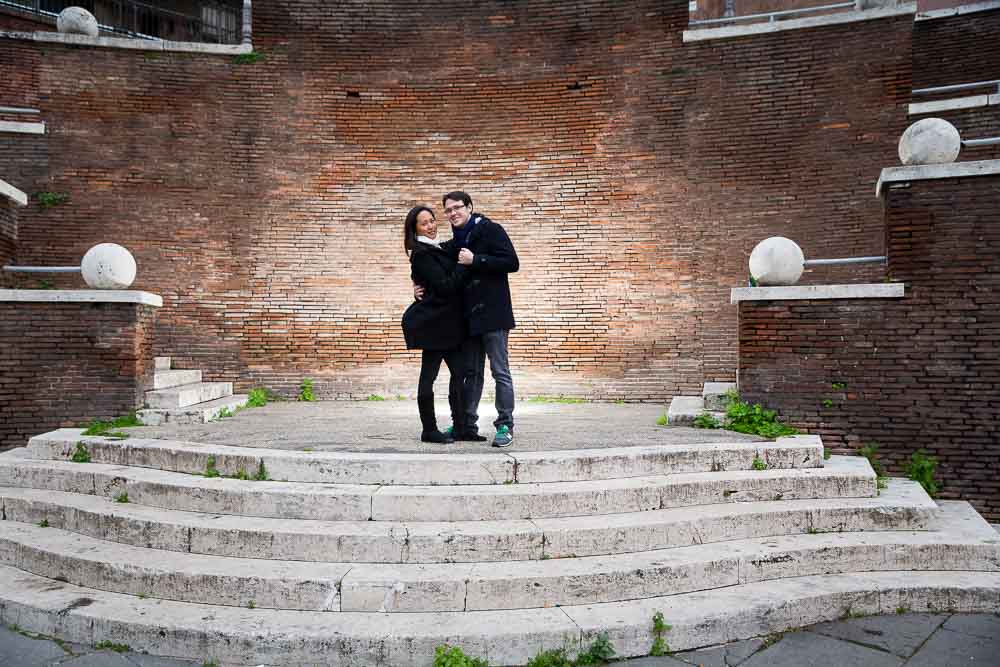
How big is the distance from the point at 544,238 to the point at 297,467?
21.4 ft

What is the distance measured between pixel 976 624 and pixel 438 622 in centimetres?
297

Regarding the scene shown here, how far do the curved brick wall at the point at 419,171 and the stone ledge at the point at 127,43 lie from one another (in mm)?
141

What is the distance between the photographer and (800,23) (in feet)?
31.5

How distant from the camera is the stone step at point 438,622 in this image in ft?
10.7

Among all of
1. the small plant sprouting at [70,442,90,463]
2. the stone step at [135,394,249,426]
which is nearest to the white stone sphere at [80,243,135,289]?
the stone step at [135,394,249,426]

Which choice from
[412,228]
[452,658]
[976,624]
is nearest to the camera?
[452,658]

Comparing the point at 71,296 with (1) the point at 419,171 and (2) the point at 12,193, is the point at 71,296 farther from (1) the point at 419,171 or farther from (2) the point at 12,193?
(1) the point at 419,171

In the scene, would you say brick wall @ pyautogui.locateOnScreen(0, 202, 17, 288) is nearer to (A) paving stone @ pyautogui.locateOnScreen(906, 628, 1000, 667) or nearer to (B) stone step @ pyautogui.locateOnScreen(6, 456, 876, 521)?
(B) stone step @ pyautogui.locateOnScreen(6, 456, 876, 521)

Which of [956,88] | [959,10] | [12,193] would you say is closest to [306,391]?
[12,193]

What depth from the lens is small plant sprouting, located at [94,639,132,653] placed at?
3409 millimetres

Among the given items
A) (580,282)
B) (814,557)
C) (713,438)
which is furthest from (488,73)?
(814,557)

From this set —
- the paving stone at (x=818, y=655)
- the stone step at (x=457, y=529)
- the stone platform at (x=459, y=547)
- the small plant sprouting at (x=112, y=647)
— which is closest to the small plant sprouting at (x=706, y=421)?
the stone platform at (x=459, y=547)

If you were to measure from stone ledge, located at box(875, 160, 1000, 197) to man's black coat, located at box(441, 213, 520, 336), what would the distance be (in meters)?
3.46

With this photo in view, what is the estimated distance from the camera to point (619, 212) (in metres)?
10.2
